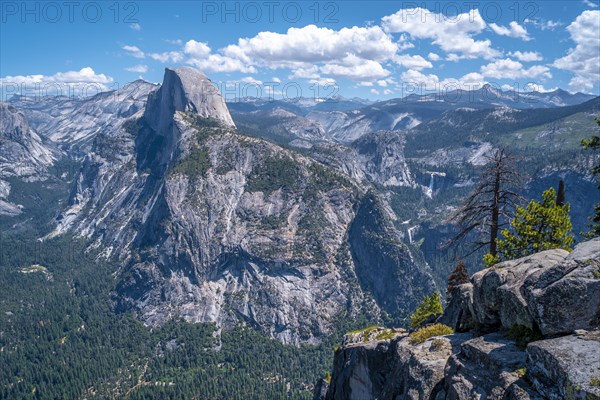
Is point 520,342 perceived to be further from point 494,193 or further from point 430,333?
point 494,193

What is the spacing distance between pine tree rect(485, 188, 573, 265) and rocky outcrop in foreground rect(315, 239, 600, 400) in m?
9.40

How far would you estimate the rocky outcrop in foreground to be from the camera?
16.4 m

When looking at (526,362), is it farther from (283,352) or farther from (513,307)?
(283,352)

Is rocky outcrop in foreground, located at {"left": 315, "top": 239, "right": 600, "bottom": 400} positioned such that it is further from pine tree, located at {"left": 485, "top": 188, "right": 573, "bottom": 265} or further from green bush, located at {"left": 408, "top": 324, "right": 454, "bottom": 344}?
pine tree, located at {"left": 485, "top": 188, "right": 573, "bottom": 265}

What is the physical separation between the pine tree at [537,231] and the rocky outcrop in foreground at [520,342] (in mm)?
9400

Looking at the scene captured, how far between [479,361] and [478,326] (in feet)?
17.3

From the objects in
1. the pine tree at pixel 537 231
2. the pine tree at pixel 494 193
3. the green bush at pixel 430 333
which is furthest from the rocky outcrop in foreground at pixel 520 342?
the pine tree at pixel 537 231

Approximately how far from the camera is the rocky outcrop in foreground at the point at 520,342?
53.7 ft

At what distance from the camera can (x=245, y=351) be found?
19788cm

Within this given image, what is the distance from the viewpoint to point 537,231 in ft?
116

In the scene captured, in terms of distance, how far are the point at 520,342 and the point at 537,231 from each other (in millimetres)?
18132

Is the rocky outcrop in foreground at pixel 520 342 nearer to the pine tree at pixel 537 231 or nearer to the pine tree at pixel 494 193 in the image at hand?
the pine tree at pixel 494 193

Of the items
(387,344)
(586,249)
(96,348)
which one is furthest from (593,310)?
(96,348)

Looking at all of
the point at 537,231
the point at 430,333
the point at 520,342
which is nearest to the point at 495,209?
the point at 537,231
